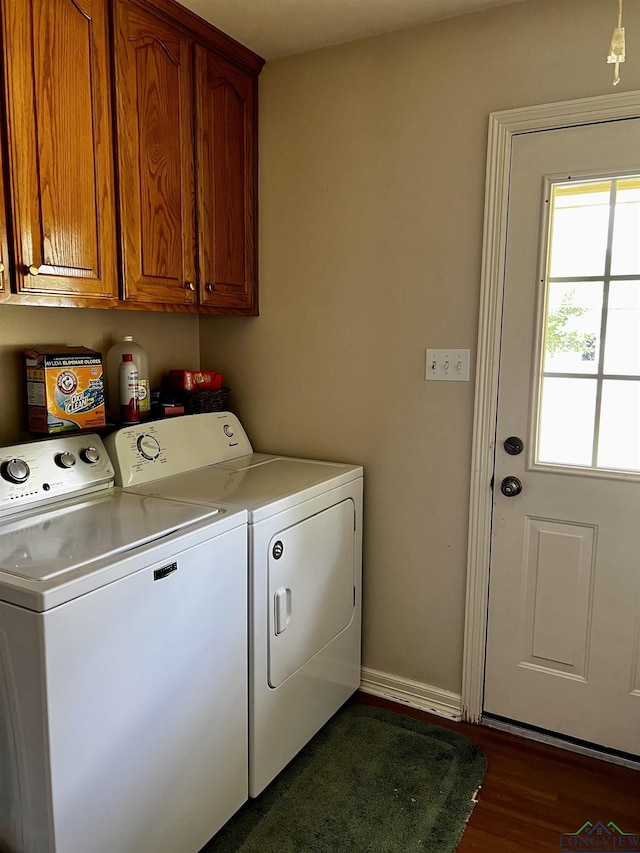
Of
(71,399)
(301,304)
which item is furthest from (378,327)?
(71,399)

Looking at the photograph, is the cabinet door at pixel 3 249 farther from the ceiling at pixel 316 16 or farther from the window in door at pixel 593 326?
the window in door at pixel 593 326

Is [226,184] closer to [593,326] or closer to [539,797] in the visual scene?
[593,326]

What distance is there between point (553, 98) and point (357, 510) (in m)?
1.48

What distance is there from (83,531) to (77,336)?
854 mm

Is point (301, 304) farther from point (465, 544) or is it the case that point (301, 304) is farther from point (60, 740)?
point (60, 740)

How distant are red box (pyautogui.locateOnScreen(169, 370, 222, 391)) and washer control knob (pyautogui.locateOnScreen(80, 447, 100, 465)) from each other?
571mm

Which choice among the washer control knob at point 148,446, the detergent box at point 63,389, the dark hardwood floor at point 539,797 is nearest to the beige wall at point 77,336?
the detergent box at point 63,389

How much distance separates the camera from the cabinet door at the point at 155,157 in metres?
1.84

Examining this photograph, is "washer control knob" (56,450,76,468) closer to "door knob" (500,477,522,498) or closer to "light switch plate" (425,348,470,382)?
"light switch plate" (425,348,470,382)

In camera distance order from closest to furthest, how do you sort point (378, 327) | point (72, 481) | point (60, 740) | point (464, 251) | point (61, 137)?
point (60, 740) → point (61, 137) → point (72, 481) → point (464, 251) → point (378, 327)

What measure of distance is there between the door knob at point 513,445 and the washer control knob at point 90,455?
4.28 feet

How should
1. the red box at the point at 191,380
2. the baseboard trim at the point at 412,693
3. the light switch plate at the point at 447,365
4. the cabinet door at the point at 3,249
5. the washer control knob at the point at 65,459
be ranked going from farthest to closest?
the red box at the point at 191,380 < the baseboard trim at the point at 412,693 < the light switch plate at the point at 447,365 < the washer control knob at the point at 65,459 < the cabinet door at the point at 3,249

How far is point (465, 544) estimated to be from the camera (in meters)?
2.19

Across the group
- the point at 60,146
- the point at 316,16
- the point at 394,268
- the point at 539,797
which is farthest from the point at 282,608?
the point at 316,16
